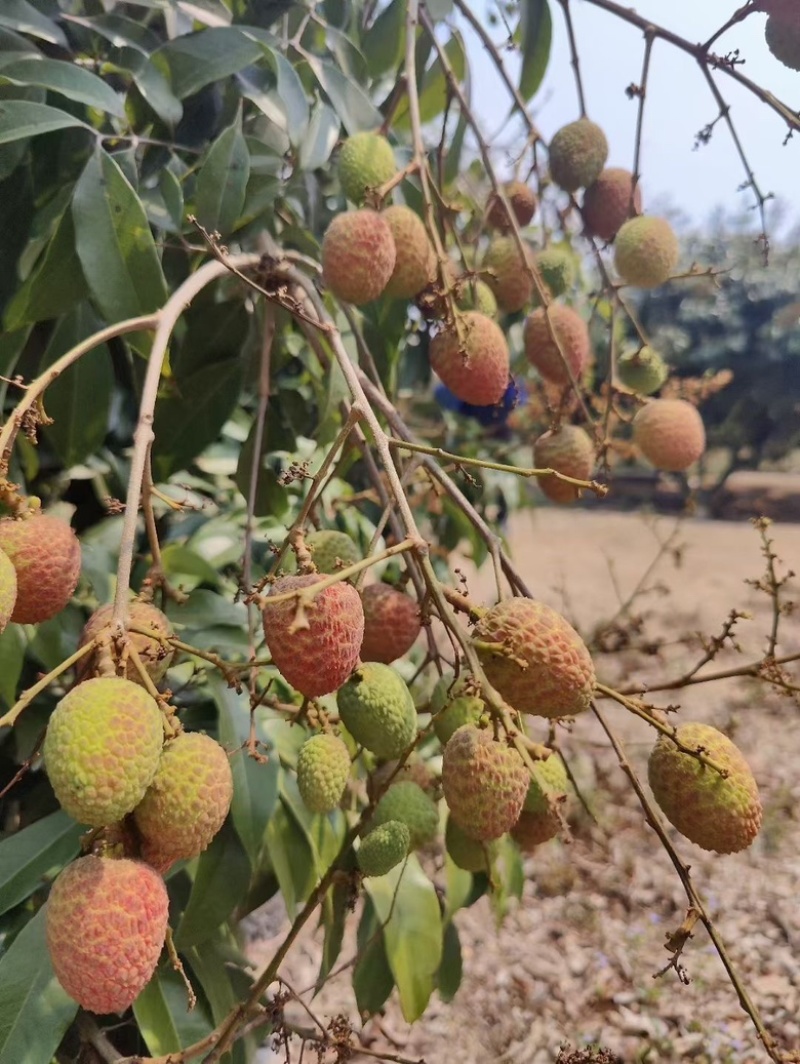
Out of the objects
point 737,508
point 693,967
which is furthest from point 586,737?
point 737,508

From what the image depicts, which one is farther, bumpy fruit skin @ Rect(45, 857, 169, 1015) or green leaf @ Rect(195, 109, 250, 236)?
green leaf @ Rect(195, 109, 250, 236)

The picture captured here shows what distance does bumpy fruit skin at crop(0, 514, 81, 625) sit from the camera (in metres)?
0.49

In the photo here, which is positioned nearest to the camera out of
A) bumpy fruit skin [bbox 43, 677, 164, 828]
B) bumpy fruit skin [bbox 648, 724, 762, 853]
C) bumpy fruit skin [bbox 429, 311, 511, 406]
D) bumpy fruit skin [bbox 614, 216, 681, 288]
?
bumpy fruit skin [bbox 43, 677, 164, 828]

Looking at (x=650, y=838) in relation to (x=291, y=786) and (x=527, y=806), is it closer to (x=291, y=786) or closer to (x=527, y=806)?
(x=291, y=786)

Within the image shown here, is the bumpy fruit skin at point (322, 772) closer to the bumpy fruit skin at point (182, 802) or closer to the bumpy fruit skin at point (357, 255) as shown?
the bumpy fruit skin at point (182, 802)

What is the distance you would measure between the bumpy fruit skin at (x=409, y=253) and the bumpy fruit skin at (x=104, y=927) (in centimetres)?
54

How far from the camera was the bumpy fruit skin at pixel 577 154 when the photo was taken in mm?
917

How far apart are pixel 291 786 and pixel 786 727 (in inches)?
77.0

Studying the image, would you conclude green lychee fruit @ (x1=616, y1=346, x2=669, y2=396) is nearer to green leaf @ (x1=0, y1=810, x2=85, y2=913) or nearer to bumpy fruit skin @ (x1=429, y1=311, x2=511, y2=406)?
bumpy fruit skin @ (x1=429, y1=311, x2=511, y2=406)

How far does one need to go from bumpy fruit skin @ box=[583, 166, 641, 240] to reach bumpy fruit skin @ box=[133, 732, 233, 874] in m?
0.73

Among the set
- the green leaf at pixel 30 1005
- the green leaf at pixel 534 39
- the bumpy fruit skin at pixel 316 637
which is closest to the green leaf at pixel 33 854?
the green leaf at pixel 30 1005

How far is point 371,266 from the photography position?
69 centimetres

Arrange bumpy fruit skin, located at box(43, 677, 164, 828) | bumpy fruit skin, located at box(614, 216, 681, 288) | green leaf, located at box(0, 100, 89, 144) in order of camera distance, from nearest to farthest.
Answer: bumpy fruit skin, located at box(43, 677, 164, 828)
green leaf, located at box(0, 100, 89, 144)
bumpy fruit skin, located at box(614, 216, 681, 288)

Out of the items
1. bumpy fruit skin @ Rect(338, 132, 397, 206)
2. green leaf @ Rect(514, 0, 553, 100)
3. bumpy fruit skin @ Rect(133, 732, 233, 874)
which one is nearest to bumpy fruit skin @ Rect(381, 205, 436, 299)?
bumpy fruit skin @ Rect(338, 132, 397, 206)
